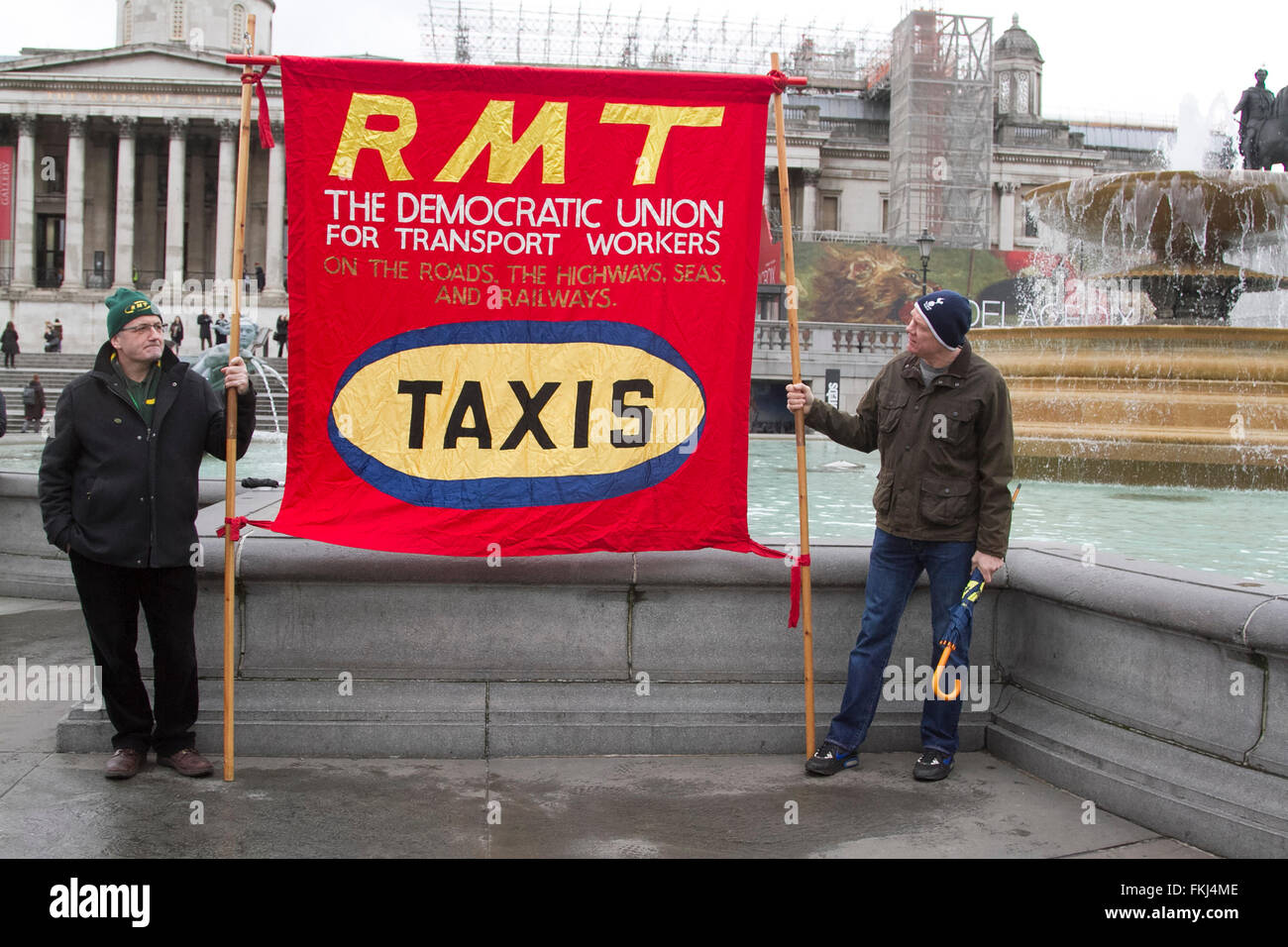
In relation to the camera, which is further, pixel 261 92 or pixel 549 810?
pixel 261 92

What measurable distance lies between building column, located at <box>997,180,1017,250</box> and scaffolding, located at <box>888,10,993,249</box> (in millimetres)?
15030

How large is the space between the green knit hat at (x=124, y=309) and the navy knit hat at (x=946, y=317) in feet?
10.3

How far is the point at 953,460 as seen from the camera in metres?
4.81

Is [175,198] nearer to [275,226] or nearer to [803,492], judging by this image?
[275,226]

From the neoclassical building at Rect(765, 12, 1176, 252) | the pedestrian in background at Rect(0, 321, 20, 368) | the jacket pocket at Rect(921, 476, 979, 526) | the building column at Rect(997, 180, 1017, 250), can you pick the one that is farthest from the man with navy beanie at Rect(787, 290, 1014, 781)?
the building column at Rect(997, 180, 1017, 250)

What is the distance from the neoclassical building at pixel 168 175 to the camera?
213 feet

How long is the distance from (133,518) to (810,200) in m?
77.4

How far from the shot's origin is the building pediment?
67.1 m

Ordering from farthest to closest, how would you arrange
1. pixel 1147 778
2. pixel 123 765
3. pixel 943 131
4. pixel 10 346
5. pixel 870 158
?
1. pixel 870 158
2. pixel 943 131
3. pixel 10 346
4. pixel 123 765
5. pixel 1147 778

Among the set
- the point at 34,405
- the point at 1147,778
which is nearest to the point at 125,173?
the point at 34,405

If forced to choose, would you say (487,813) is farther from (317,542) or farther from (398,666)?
(317,542)

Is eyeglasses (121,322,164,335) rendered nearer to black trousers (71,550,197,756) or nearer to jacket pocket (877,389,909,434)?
black trousers (71,550,197,756)

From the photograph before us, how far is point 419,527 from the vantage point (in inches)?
199

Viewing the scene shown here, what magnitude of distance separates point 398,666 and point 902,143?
65.8m
